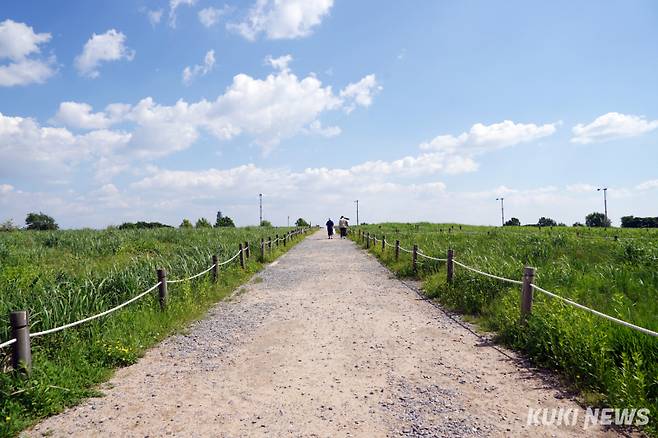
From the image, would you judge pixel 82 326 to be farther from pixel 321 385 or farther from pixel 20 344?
pixel 321 385

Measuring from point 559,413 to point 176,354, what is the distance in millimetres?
4936

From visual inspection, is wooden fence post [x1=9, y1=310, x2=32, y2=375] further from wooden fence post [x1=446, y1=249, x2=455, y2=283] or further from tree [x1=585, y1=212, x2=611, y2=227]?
tree [x1=585, y1=212, x2=611, y2=227]

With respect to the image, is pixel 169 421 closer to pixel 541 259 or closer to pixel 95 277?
pixel 95 277

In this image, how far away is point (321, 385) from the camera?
4723 millimetres

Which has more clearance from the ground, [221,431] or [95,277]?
[95,277]

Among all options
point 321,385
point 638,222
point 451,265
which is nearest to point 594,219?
point 638,222

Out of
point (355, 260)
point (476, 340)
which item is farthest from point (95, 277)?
point (355, 260)

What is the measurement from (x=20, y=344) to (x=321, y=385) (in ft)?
10.8

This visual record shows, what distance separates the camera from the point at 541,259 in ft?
40.3

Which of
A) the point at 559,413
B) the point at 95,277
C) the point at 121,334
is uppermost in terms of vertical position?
the point at 95,277

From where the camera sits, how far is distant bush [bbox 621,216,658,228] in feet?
225

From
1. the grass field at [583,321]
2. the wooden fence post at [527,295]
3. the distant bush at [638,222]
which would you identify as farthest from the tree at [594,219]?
the wooden fence post at [527,295]

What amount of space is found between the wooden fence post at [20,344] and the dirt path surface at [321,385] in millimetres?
801

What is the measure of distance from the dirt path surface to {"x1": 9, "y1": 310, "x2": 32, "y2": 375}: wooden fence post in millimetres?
801
